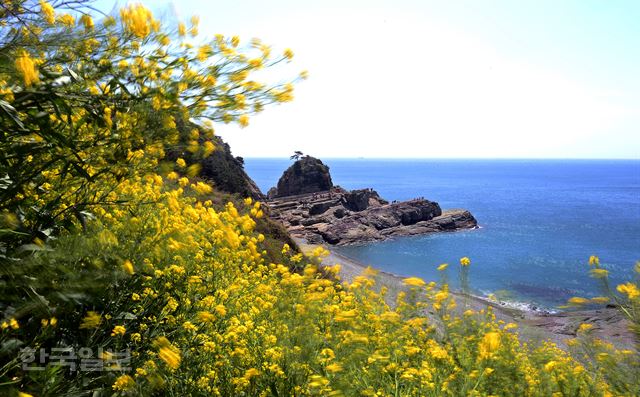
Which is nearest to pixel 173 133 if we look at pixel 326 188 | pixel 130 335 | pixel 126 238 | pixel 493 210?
pixel 126 238

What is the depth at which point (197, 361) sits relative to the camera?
3645 mm

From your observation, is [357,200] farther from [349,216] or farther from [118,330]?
[118,330]

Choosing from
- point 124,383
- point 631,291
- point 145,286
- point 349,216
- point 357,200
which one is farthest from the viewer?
point 357,200

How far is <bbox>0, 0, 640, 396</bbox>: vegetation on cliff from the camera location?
206 cm

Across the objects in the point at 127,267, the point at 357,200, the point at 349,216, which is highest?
the point at 127,267

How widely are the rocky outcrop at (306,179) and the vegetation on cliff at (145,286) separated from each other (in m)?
69.6

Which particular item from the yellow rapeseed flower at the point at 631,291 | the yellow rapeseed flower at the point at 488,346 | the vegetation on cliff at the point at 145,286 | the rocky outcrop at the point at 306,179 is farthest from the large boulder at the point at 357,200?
the yellow rapeseed flower at the point at 631,291

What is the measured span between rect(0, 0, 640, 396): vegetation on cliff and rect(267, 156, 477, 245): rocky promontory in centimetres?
4638

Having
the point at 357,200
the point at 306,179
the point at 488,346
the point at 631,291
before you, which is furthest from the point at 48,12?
the point at 306,179

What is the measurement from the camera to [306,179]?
74812 mm

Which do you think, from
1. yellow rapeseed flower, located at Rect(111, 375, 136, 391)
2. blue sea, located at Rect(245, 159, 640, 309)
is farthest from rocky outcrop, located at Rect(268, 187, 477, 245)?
yellow rapeseed flower, located at Rect(111, 375, 136, 391)

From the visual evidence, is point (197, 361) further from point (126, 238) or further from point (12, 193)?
point (12, 193)

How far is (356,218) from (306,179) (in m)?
18.9

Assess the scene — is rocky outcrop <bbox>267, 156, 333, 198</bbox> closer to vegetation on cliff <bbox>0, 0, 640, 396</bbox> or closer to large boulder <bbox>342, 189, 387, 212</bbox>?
large boulder <bbox>342, 189, 387, 212</bbox>
